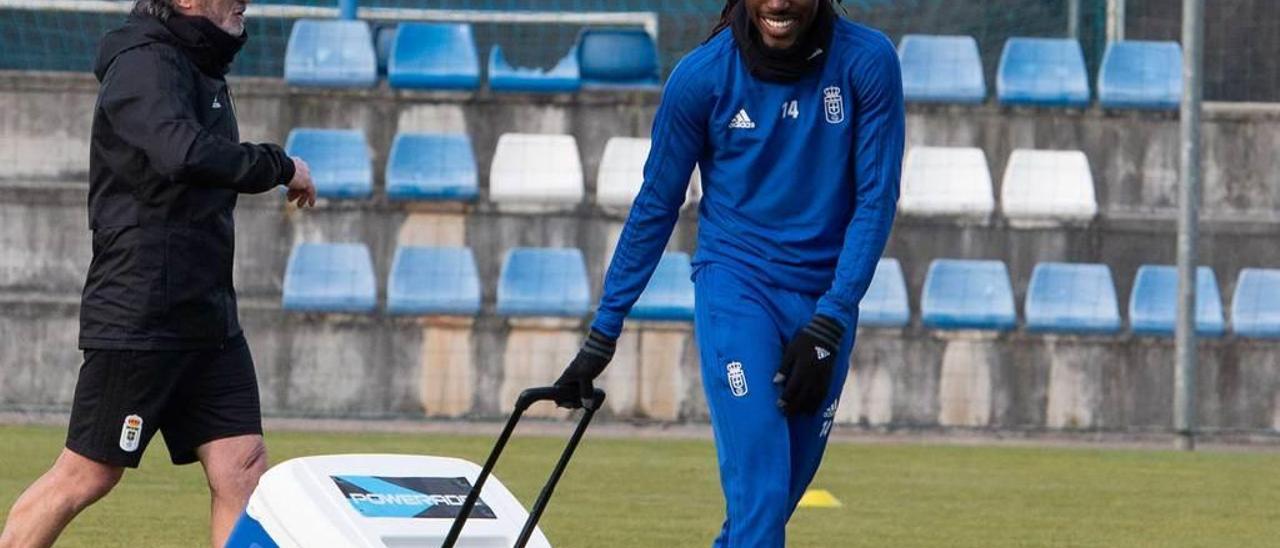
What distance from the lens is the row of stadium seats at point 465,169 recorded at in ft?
50.6

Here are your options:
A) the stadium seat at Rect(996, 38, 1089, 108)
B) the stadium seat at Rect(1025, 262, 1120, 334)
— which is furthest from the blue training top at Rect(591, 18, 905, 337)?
the stadium seat at Rect(996, 38, 1089, 108)

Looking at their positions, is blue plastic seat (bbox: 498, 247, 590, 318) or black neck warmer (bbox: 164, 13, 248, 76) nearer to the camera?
black neck warmer (bbox: 164, 13, 248, 76)

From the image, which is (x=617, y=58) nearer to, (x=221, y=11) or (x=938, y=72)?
(x=938, y=72)

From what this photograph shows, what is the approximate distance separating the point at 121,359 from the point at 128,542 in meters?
2.61

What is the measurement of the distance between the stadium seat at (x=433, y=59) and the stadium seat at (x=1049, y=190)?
356 cm

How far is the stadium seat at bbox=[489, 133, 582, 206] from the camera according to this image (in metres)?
15.5

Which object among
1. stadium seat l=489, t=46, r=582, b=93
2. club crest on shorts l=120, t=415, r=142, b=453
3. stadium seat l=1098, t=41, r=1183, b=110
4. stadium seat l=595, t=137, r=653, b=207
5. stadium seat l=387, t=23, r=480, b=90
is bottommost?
stadium seat l=595, t=137, r=653, b=207

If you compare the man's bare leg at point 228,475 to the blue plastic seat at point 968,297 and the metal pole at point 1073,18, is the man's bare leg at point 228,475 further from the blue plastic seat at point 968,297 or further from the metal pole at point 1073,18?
the metal pole at point 1073,18

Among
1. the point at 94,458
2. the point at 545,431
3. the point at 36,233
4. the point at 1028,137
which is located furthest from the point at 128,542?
the point at 1028,137

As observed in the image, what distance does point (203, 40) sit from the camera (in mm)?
6348

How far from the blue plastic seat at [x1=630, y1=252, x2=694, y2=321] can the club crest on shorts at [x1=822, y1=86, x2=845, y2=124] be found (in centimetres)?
944

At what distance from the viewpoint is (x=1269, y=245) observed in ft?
51.8

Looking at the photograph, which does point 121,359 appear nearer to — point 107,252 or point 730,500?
point 107,252

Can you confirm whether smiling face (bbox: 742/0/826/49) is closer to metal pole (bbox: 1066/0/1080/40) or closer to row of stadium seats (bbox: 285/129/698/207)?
row of stadium seats (bbox: 285/129/698/207)
